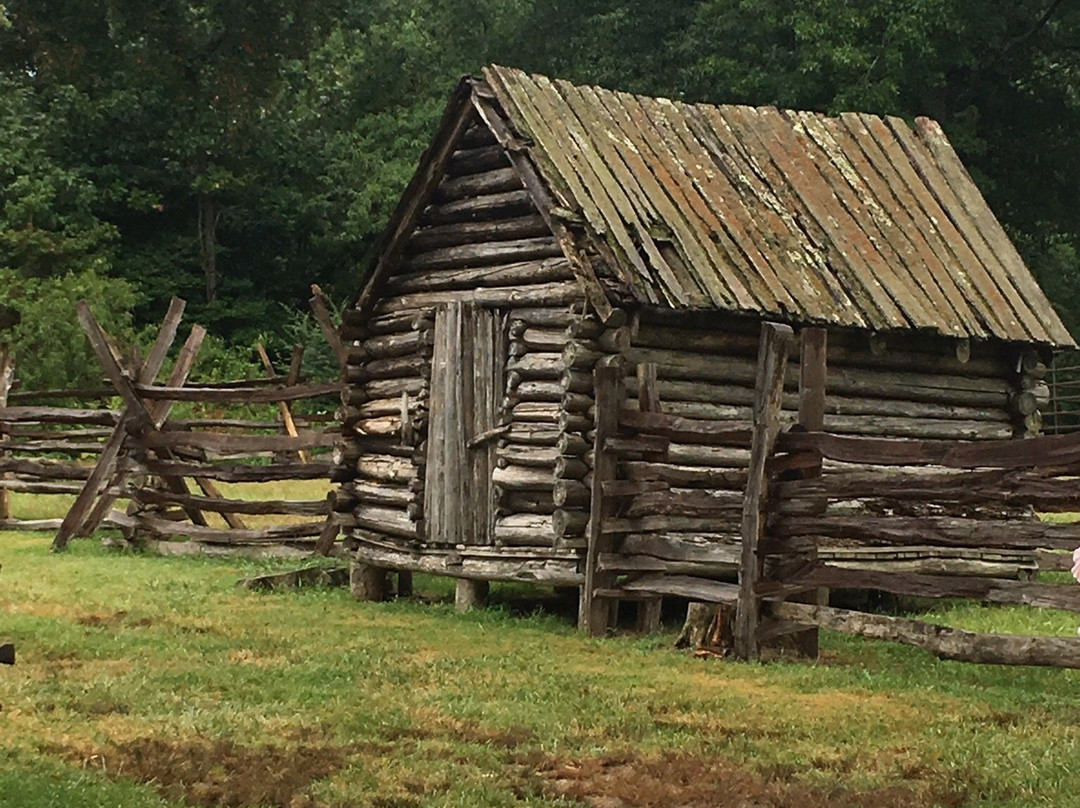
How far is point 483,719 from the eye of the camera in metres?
8.59

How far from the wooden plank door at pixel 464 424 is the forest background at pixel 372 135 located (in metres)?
11.3

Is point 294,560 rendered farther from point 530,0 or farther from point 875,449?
point 530,0

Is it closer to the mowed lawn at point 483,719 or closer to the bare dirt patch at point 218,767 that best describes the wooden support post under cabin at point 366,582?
the mowed lawn at point 483,719

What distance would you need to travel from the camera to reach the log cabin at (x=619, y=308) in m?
13.1

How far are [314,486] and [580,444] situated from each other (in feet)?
54.5

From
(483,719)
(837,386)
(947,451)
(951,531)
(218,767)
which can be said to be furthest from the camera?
(837,386)

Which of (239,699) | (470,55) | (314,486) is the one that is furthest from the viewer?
(470,55)

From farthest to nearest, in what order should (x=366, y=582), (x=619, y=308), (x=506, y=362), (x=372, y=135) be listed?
(x=372, y=135)
(x=366, y=582)
(x=506, y=362)
(x=619, y=308)

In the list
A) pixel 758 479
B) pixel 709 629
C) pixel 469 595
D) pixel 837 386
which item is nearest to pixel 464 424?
pixel 469 595

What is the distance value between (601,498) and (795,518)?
1.89 meters

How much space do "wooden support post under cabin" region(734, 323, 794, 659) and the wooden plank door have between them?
3479 millimetres

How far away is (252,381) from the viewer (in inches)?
890

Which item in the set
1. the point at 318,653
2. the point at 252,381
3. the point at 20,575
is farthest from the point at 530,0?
the point at 318,653

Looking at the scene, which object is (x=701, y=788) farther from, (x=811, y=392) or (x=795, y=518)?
(x=811, y=392)
